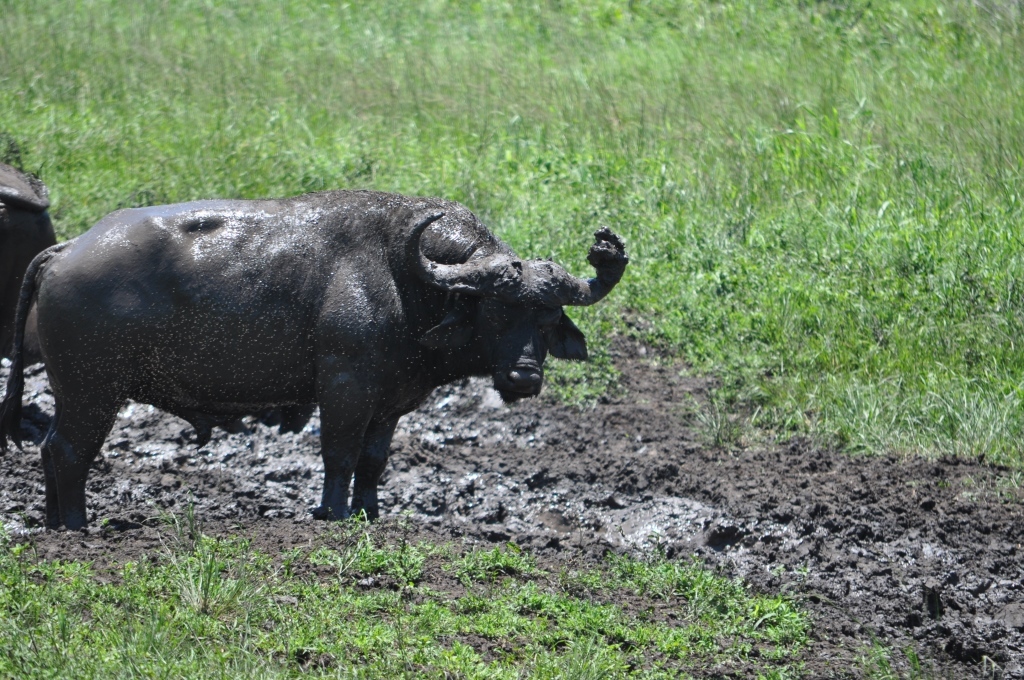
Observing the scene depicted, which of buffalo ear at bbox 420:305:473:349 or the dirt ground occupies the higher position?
buffalo ear at bbox 420:305:473:349

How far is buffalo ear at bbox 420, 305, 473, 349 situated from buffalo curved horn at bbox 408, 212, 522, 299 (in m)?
0.14

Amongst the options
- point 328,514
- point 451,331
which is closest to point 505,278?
point 451,331

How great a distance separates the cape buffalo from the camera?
→ 679 cm

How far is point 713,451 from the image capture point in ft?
27.7

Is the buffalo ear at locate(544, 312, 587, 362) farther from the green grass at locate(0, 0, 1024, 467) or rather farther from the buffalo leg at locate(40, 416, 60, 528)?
the buffalo leg at locate(40, 416, 60, 528)

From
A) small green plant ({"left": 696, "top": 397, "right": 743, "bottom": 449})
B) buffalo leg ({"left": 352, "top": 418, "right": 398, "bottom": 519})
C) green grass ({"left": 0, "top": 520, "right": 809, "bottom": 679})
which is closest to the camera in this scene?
green grass ({"left": 0, "top": 520, "right": 809, "bottom": 679})

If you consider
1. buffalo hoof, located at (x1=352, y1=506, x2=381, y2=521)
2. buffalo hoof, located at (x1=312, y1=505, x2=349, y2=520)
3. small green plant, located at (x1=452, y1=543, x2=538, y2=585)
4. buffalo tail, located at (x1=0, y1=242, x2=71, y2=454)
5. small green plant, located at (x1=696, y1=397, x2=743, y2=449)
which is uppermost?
buffalo tail, located at (x1=0, y1=242, x2=71, y2=454)

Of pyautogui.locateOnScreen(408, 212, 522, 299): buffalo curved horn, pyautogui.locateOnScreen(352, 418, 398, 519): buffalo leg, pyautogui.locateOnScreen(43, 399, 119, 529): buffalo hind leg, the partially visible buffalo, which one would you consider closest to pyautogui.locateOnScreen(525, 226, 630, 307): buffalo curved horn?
pyautogui.locateOnScreen(408, 212, 522, 299): buffalo curved horn

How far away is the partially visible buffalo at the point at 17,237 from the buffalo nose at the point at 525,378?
3.57 meters

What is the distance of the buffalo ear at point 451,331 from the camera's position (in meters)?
6.88

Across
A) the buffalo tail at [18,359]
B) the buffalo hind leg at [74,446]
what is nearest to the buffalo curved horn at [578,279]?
the buffalo hind leg at [74,446]

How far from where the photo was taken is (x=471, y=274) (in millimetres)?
6836

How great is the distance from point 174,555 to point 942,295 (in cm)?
595

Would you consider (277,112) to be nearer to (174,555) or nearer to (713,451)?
(713,451)
